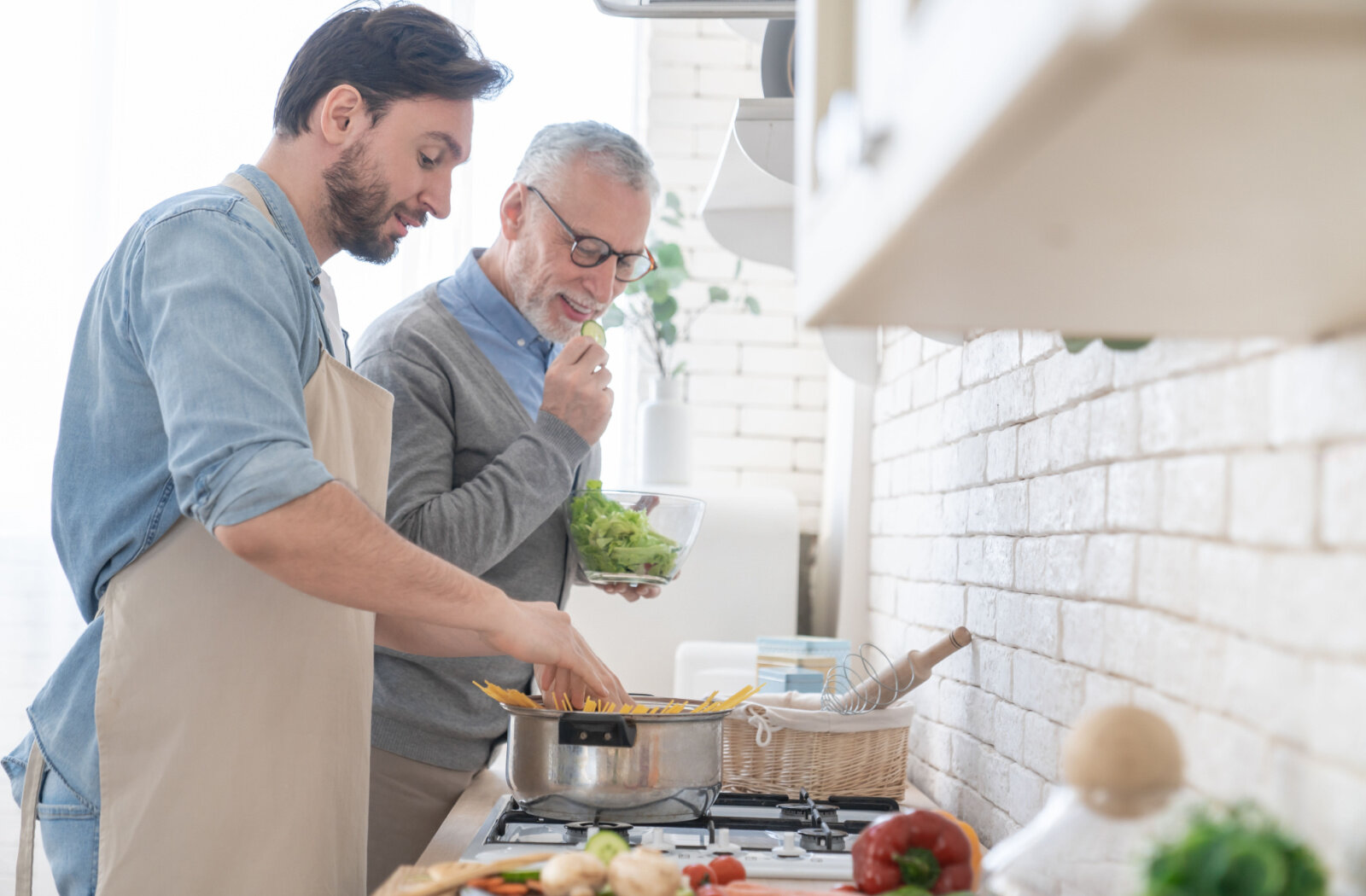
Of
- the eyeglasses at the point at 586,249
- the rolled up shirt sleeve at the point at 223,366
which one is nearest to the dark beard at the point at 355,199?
the rolled up shirt sleeve at the point at 223,366

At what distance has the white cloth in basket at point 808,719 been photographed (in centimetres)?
168

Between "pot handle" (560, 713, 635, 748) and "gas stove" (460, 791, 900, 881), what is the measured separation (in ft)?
0.38

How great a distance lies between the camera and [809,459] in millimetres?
3234

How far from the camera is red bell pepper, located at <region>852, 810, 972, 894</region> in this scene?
979mm

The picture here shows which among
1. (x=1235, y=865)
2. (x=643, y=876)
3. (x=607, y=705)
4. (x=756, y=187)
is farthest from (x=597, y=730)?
(x=756, y=187)

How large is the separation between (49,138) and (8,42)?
230 millimetres

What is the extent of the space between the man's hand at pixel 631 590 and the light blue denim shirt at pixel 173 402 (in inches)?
29.1

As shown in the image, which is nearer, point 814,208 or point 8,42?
point 814,208

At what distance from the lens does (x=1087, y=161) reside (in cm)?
37

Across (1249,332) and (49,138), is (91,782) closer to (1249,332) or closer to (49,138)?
(1249,332)

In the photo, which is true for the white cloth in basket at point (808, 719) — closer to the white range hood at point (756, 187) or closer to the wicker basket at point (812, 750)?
the wicker basket at point (812, 750)

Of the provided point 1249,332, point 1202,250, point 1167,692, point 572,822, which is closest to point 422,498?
point 572,822

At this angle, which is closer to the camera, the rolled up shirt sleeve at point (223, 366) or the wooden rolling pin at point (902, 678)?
the rolled up shirt sleeve at point (223, 366)

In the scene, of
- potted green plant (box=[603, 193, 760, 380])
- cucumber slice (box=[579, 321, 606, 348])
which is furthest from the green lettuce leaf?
potted green plant (box=[603, 193, 760, 380])
